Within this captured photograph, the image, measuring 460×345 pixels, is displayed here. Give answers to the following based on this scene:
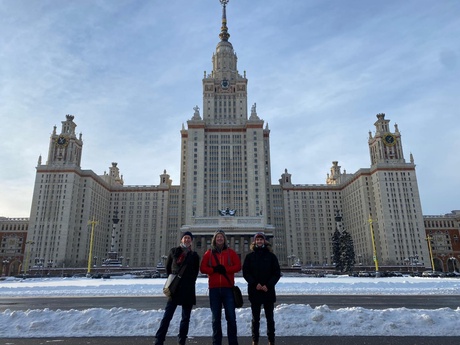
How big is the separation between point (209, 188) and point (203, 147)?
1494cm

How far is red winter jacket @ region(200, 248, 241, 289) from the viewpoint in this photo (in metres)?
7.89

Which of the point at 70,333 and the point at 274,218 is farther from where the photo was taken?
the point at 274,218

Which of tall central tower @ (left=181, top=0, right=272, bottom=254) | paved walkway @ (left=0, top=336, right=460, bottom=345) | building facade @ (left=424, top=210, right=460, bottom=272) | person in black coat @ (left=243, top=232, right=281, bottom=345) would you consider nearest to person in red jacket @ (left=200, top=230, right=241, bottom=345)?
person in black coat @ (left=243, top=232, right=281, bottom=345)

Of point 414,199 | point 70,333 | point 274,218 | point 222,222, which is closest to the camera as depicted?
point 70,333

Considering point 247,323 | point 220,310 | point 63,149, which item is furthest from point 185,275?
point 63,149

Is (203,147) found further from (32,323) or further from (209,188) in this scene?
(32,323)

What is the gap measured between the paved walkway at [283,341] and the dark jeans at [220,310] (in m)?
1.65

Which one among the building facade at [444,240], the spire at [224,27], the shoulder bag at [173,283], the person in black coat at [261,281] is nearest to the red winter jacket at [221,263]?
the person in black coat at [261,281]

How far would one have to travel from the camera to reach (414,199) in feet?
363

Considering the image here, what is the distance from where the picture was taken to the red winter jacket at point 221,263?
7.89 metres

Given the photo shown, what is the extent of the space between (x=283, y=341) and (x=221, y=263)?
3.09 meters

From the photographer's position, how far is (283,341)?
9.07m

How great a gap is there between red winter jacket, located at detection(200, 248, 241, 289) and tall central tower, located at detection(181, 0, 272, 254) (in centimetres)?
9445

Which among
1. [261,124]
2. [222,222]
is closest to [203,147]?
[261,124]
